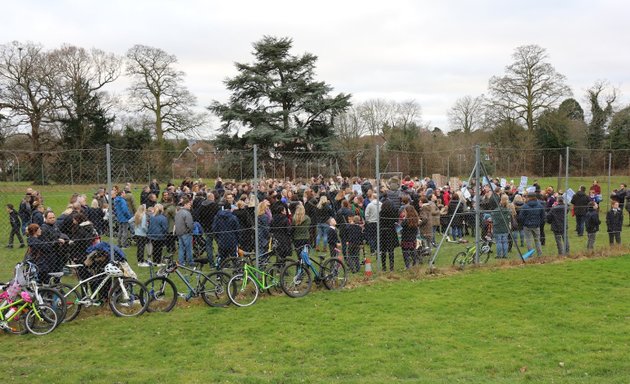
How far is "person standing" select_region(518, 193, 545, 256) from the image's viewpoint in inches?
498

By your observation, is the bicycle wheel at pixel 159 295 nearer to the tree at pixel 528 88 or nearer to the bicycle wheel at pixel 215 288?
the bicycle wheel at pixel 215 288

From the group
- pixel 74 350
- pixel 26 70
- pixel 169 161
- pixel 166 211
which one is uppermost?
pixel 26 70

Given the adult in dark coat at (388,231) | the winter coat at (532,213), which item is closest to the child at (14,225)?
the adult in dark coat at (388,231)

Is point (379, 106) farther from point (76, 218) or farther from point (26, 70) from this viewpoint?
point (76, 218)

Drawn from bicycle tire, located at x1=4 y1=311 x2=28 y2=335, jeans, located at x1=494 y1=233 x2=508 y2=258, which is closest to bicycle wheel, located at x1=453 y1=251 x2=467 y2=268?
jeans, located at x1=494 y1=233 x2=508 y2=258

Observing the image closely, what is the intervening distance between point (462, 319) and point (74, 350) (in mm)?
5939

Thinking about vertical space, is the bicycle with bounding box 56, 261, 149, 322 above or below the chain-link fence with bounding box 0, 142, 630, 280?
below

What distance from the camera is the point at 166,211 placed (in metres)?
12.8

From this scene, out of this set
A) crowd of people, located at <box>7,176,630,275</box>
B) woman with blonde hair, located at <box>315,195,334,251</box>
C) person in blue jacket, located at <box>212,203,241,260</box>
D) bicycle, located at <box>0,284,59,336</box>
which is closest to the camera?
bicycle, located at <box>0,284,59,336</box>

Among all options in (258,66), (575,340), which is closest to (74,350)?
(575,340)

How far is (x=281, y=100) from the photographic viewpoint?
116 feet

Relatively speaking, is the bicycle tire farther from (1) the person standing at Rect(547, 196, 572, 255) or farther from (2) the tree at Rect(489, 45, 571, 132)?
(2) the tree at Rect(489, 45, 571, 132)

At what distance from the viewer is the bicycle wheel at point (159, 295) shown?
28.5ft

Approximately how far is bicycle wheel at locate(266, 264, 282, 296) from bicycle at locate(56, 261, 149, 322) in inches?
90.4
